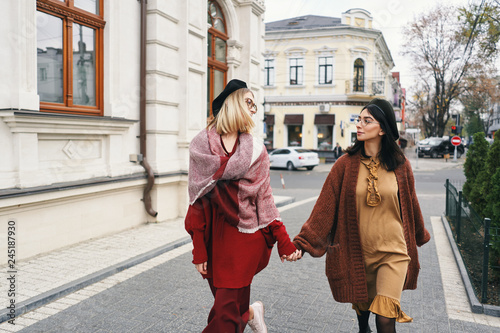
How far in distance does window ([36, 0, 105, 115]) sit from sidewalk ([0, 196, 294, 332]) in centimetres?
210

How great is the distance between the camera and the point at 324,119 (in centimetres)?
3462

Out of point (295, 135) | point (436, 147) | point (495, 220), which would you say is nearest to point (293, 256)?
point (495, 220)

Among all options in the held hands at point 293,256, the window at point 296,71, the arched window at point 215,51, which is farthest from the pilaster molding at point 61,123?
the window at point 296,71

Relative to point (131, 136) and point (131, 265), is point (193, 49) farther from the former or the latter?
point (131, 265)

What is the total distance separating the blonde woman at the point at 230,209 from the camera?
117 inches

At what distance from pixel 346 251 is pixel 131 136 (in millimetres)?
5753

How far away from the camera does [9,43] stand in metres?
5.71

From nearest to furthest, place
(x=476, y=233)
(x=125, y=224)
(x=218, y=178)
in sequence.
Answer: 1. (x=218, y=178)
2. (x=476, y=233)
3. (x=125, y=224)

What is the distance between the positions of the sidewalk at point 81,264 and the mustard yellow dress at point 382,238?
10.2ft

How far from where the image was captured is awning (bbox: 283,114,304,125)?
35188 mm

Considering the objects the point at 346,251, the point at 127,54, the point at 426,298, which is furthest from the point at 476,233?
the point at 127,54

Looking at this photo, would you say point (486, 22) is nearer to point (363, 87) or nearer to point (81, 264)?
point (81, 264)

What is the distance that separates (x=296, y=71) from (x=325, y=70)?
2.28 metres

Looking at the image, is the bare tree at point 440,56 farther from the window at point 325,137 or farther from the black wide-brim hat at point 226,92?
the black wide-brim hat at point 226,92
